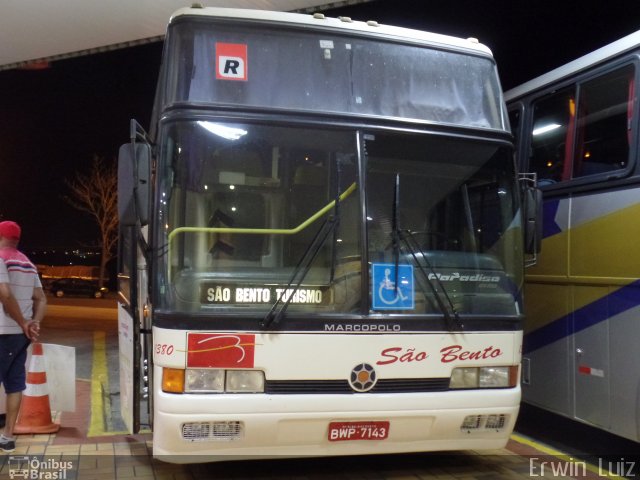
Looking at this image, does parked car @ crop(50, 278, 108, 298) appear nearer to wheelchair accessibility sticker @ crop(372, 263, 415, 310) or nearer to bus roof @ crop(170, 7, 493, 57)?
bus roof @ crop(170, 7, 493, 57)

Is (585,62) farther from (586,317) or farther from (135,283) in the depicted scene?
(135,283)

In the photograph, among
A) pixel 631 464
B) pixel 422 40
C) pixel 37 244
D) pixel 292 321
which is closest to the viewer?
pixel 292 321

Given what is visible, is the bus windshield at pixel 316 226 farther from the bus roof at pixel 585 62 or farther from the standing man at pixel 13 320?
the bus roof at pixel 585 62

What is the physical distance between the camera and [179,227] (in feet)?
13.7

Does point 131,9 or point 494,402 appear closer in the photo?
point 494,402

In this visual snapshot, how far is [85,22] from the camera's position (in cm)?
1077

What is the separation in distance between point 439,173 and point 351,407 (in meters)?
1.88

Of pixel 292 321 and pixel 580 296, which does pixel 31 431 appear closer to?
pixel 292 321

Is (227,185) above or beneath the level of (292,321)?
above

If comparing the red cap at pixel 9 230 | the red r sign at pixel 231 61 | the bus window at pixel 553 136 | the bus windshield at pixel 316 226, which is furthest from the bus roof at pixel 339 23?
the red cap at pixel 9 230

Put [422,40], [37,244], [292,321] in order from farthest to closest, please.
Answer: [37,244]
[422,40]
[292,321]

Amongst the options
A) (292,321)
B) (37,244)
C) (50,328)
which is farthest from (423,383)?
(37,244)

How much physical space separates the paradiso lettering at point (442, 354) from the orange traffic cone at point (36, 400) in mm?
3436

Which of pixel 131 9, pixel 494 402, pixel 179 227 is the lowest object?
pixel 494 402
